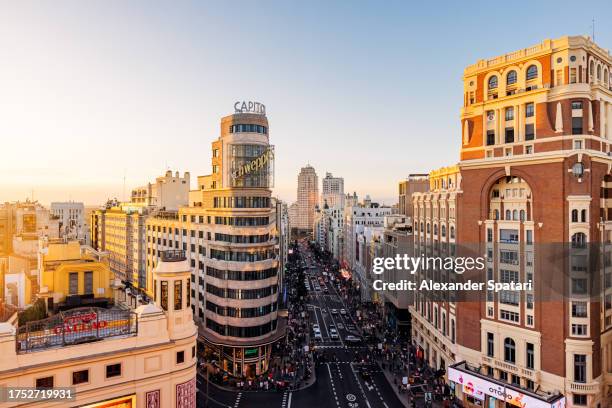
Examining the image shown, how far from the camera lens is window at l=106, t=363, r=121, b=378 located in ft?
97.8

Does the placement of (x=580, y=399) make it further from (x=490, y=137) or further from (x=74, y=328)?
(x=74, y=328)

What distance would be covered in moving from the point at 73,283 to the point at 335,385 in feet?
118

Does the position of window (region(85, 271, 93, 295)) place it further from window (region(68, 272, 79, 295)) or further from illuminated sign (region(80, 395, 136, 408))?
illuminated sign (region(80, 395, 136, 408))

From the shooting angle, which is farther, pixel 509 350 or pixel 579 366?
pixel 509 350

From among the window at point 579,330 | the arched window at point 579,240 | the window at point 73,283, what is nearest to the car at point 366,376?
the window at point 579,330

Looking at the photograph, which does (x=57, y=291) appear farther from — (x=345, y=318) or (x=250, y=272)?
(x=345, y=318)

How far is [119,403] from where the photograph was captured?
98.7ft

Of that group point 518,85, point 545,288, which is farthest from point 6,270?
point 518,85

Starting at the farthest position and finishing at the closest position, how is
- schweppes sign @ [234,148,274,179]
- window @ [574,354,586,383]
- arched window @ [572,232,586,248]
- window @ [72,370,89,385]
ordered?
schweppes sign @ [234,148,274,179] < arched window @ [572,232,586,248] < window @ [574,354,586,383] < window @ [72,370,89,385]

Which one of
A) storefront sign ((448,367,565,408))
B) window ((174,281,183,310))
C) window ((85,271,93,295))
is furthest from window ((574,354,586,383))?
window ((85,271,93,295))

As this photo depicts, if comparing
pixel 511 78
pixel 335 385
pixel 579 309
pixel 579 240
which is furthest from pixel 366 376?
pixel 511 78

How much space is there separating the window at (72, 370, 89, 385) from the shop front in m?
40.6

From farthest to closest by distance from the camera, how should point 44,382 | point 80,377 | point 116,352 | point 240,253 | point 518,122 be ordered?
point 240,253
point 518,122
point 116,352
point 80,377
point 44,382

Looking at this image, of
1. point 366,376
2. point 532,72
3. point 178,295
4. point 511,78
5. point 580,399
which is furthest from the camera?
point 366,376
